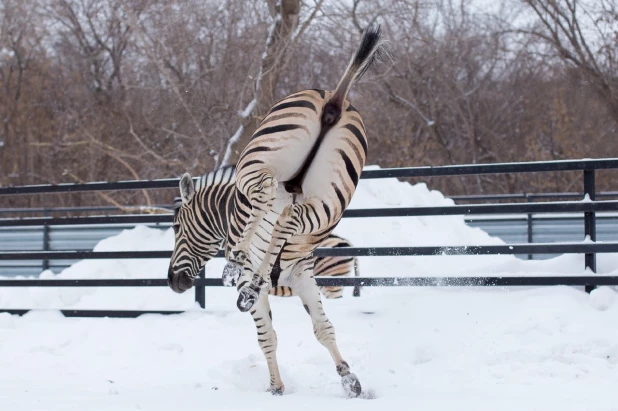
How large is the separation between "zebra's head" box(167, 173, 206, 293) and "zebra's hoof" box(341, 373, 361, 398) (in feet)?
5.41

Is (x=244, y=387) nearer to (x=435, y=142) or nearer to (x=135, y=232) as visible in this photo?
(x=135, y=232)

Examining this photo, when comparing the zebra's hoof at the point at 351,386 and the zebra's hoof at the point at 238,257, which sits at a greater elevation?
the zebra's hoof at the point at 238,257

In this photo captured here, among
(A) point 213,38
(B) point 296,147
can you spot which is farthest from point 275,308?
(A) point 213,38

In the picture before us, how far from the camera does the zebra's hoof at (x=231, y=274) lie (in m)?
3.85

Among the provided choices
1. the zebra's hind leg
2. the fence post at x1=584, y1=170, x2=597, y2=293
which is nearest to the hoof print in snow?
the zebra's hind leg

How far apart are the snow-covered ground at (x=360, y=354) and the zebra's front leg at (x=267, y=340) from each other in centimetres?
10

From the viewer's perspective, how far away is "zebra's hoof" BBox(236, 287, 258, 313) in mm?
3773

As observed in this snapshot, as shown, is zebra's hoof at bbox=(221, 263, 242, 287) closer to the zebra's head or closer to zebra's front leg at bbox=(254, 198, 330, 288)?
zebra's front leg at bbox=(254, 198, 330, 288)

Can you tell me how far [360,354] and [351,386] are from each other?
1.30 meters

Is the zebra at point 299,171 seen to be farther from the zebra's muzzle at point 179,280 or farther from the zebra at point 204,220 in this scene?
the zebra's muzzle at point 179,280

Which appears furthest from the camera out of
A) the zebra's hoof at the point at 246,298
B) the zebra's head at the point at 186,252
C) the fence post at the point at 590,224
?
the fence post at the point at 590,224

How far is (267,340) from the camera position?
4.53 metres

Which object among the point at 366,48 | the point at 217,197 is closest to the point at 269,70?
the point at 217,197

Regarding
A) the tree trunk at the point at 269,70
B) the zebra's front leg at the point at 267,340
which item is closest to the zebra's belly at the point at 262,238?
the zebra's front leg at the point at 267,340
